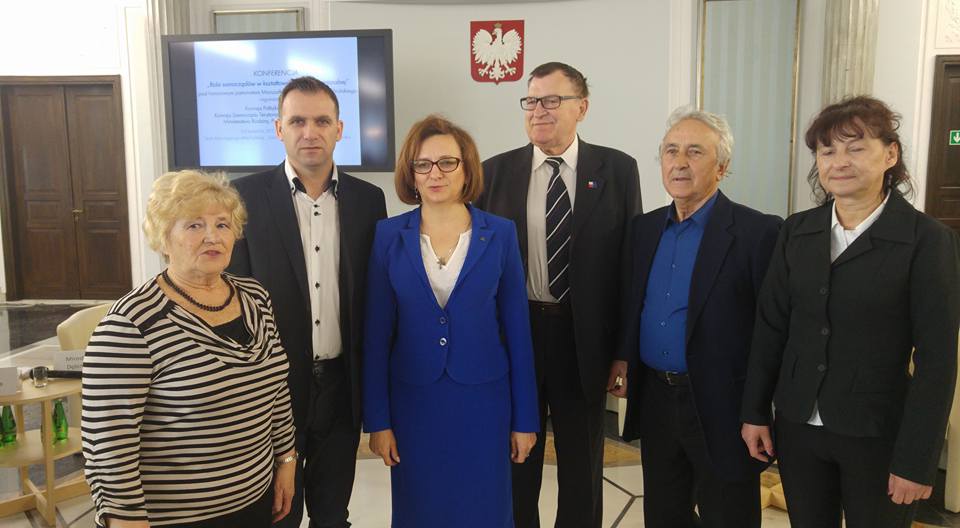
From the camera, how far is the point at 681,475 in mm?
2156

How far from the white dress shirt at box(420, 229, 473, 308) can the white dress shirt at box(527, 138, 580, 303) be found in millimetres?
517

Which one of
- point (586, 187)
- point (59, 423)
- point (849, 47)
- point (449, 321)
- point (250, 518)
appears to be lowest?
point (59, 423)

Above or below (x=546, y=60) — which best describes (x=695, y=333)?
below

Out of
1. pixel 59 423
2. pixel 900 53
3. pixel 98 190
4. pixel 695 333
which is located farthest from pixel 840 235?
pixel 98 190

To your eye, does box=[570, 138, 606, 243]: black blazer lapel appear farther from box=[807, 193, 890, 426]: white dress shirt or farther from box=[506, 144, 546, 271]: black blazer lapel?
box=[807, 193, 890, 426]: white dress shirt

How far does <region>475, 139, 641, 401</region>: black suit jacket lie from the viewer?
2361 mm

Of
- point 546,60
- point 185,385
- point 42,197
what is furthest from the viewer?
point 42,197

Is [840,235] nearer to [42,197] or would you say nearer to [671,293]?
[671,293]

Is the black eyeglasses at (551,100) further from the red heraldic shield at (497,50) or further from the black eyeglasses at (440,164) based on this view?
the red heraldic shield at (497,50)

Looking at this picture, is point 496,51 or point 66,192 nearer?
point 496,51

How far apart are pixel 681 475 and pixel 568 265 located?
0.79 m

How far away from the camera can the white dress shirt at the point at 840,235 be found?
5.59 feet

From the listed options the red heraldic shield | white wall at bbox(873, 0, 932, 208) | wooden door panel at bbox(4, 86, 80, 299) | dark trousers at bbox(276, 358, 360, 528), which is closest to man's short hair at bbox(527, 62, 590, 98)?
dark trousers at bbox(276, 358, 360, 528)

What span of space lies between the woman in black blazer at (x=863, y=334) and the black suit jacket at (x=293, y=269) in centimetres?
125
